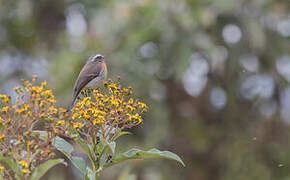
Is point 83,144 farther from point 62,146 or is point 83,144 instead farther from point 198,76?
point 198,76

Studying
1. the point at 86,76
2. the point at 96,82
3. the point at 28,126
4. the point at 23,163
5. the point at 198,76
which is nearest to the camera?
the point at 23,163

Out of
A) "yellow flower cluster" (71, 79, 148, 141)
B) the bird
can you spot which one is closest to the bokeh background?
the bird

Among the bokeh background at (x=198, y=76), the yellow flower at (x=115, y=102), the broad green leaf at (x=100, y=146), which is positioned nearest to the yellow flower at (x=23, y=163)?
the broad green leaf at (x=100, y=146)

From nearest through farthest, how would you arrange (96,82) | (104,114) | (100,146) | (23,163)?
(23,163)
(100,146)
(104,114)
(96,82)

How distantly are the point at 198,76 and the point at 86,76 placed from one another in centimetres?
685

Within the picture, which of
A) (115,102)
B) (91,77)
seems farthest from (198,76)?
(115,102)

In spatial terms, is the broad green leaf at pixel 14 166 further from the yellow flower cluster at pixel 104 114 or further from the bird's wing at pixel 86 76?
the bird's wing at pixel 86 76

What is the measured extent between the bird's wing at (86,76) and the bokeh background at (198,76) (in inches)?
163

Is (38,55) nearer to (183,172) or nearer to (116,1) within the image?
(116,1)

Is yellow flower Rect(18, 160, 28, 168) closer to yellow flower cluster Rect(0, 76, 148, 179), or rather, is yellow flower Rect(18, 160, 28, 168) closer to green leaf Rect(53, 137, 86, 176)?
yellow flower cluster Rect(0, 76, 148, 179)

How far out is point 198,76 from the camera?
10.9m

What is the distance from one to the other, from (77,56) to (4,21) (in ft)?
15.1

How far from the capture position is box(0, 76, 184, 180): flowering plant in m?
2.67

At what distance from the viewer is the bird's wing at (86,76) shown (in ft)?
13.4
